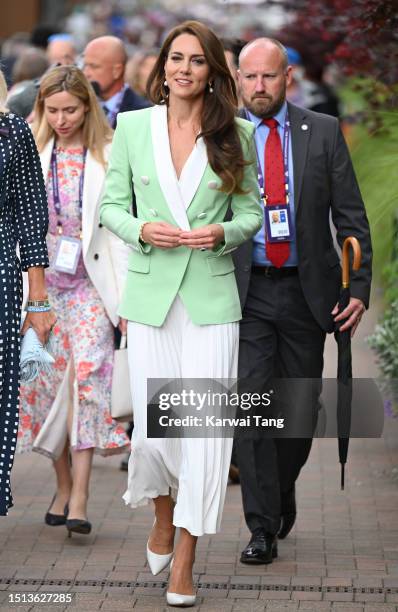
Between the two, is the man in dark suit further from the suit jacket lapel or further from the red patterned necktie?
the suit jacket lapel

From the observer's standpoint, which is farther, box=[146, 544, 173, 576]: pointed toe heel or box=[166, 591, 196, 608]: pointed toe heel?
box=[146, 544, 173, 576]: pointed toe heel

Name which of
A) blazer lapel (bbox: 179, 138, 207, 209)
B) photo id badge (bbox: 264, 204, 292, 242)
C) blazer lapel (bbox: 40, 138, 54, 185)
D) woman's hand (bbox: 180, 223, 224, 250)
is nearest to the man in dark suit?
photo id badge (bbox: 264, 204, 292, 242)

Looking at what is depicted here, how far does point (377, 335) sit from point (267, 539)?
2608 millimetres

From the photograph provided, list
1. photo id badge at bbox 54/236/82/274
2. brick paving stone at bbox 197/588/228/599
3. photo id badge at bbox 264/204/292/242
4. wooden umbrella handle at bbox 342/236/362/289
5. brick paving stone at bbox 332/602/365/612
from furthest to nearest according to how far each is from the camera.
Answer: photo id badge at bbox 54/236/82/274 < photo id badge at bbox 264/204/292/242 < wooden umbrella handle at bbox 342/236/362/289 < brick paving stone at bbox 197/588/228/599 < brick paving stone at bbox 332/602/365/612

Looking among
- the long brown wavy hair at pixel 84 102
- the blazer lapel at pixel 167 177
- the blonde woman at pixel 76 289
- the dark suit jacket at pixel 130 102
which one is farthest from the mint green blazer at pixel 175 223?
the dark suit jacket at pixel 130 102

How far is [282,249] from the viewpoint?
623 cm

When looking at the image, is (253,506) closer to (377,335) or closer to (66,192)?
(66,192)

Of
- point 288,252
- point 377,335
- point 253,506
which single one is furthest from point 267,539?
point 377,335

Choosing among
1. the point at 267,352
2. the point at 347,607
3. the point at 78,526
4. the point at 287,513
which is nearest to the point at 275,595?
the point at 347,607

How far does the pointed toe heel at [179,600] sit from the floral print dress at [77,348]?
1.40 meters

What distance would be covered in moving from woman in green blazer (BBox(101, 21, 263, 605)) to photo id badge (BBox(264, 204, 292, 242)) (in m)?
0.49

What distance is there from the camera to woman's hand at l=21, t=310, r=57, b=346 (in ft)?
18.9

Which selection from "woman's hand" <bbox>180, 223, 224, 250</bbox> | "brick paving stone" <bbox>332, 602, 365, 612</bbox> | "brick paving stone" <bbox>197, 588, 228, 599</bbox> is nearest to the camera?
"woman's hand" <bbox>180, 223, 224, 250</bbox>

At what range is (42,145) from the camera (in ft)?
22.8
